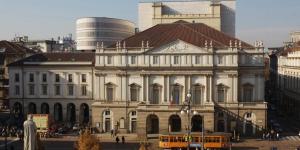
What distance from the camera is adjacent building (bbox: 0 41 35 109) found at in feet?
360

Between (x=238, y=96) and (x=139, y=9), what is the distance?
148 feet

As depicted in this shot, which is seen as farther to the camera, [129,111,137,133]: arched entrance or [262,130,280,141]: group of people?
[129,111,137,133]: arched entrance

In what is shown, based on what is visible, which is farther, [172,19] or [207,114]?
[172,19]

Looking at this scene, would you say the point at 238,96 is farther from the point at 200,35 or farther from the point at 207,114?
the point at 200,35

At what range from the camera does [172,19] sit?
116m

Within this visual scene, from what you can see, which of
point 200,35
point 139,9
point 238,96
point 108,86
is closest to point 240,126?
point 238,96

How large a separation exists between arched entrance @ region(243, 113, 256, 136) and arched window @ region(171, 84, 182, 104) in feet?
33.4

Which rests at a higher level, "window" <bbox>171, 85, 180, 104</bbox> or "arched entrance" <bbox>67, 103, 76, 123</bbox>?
"window" <bbox>171, 85, 180, 104</bbox>

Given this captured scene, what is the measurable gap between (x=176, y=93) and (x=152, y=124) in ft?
19.1

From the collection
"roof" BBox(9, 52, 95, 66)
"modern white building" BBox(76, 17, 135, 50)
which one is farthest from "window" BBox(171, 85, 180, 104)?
"modern white building" BBox(76, 17, 135, 50)

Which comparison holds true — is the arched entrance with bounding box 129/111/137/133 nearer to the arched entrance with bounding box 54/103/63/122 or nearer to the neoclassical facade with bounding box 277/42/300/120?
the arched entrance with bounding box 54/103/63/122

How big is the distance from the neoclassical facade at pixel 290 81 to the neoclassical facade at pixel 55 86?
38433mm

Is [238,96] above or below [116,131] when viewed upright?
above

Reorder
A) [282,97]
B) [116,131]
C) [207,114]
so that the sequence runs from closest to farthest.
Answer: [207,114] → [116,131] → [282,97]
